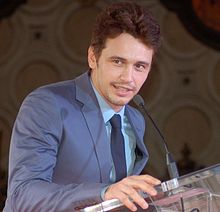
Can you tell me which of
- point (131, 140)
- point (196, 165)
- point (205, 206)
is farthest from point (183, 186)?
point (196, 165)

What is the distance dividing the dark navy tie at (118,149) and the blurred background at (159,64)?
231 centimetres

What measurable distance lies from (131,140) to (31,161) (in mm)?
435

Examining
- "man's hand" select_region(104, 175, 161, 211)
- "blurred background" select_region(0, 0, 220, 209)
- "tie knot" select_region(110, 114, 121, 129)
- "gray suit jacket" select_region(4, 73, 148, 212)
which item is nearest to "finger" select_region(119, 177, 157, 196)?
"man's hand" select_region(104, 175, 161, 211)

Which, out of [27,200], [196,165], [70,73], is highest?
[70,73]

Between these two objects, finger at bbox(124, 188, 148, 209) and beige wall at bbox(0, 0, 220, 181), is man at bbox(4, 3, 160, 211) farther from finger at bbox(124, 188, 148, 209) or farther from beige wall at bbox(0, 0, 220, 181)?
beige wall at bbox(0, 0, 220, 181)

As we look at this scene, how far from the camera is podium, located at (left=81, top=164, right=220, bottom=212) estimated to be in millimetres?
1131

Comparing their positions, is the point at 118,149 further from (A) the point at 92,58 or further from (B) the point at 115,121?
(A) the point at 92,58

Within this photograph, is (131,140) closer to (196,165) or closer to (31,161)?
(31,161)

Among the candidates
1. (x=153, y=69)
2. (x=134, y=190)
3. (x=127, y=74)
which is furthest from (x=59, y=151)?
(x=153, y=69)

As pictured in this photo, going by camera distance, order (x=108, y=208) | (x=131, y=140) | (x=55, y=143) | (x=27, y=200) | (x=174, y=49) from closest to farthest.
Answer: (x=108, y=208)
(x=27, y=200)
(x=55, y=143)
(x=131, y=140)
(x=174, y=49)

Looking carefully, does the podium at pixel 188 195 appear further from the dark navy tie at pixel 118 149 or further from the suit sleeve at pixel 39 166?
the dark navy tie at pixel 118 149

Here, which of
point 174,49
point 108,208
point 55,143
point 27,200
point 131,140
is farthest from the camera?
point 174,49

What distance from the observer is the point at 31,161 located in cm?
137

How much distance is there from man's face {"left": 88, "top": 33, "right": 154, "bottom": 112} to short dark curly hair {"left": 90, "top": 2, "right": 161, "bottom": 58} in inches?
0.5
